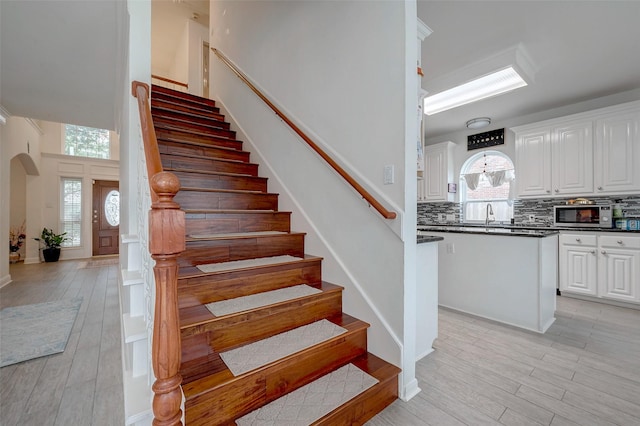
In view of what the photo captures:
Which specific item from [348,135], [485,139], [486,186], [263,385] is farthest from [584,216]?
[263,385]

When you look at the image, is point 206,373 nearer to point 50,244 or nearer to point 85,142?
point 50,244

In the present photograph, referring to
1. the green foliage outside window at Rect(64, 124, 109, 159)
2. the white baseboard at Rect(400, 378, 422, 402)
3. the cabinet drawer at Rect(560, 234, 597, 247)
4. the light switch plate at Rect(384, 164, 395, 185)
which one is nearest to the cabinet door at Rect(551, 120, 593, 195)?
the cabinet drawer at Rect(560, 234, 597, 247)

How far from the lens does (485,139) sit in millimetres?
5137

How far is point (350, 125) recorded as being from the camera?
80.9 inches

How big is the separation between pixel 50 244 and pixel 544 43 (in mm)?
10223

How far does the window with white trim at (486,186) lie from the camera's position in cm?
492

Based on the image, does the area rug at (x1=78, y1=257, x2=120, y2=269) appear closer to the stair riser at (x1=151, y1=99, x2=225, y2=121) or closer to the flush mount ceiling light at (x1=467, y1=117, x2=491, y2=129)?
the stair riser at (x1=151, y1=99, x2=225, y2=121)

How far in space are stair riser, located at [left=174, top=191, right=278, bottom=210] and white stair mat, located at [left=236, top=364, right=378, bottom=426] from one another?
5.32ft

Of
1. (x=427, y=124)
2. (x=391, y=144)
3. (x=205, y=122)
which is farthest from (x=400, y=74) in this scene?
(x=427, y=124)

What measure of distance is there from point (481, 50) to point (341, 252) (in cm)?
265

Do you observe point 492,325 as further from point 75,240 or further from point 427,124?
point 75,240

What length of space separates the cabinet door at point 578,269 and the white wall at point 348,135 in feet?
11.3

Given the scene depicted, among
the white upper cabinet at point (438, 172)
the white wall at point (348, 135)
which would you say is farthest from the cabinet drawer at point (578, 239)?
the white wall at point (348, 135)

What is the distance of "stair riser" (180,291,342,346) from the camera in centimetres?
141
